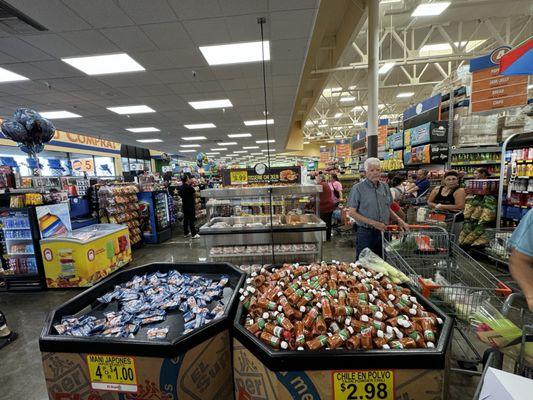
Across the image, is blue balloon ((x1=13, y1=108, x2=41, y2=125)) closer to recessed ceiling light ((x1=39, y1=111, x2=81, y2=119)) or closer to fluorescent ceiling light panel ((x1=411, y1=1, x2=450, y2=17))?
recessed ceiling light ((x1=39, y1=111, x2=81, y2=119))

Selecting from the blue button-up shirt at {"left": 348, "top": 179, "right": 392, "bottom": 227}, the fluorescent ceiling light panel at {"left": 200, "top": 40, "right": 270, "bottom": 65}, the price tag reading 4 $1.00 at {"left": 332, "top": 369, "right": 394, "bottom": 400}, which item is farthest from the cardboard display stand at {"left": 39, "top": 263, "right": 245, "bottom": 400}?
the fluorescent ceiling light panel at {"left": 200, "top": 40, "right": 270, "bottom": 65}

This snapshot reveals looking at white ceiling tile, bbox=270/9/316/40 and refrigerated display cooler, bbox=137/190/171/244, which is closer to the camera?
white ceiling tile, bbox=270/9/316/40

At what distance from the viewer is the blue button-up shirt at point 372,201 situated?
10.3ft

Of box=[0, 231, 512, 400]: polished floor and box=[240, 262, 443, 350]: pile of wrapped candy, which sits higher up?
box=[240, 262, 443, 350]: pile of wrapped candy

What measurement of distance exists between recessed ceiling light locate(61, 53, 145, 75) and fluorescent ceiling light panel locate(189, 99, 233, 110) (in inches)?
105

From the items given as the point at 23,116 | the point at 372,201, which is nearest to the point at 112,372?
the point at 372,201

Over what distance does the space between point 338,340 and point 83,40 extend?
5.49 metres

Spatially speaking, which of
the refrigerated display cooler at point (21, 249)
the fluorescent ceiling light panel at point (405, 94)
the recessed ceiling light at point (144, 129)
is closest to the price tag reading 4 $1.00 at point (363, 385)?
the refrigerated display cooler at point (21, 249)

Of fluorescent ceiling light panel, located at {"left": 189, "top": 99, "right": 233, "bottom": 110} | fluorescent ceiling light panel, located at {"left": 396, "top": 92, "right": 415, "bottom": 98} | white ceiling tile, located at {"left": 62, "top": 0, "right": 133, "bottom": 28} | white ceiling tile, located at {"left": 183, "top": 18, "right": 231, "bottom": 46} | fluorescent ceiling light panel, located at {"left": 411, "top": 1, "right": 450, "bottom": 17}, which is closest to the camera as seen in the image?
white ceiling tile, located at {"left": 62, "top": 0, "right": 133, "bottom": 28}

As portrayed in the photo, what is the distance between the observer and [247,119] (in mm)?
10562

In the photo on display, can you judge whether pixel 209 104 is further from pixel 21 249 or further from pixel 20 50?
pixel 21 249

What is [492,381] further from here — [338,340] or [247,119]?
[247,119]

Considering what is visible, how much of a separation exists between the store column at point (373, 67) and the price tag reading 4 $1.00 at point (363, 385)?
19.6 ft

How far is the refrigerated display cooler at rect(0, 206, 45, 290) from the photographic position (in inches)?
168
